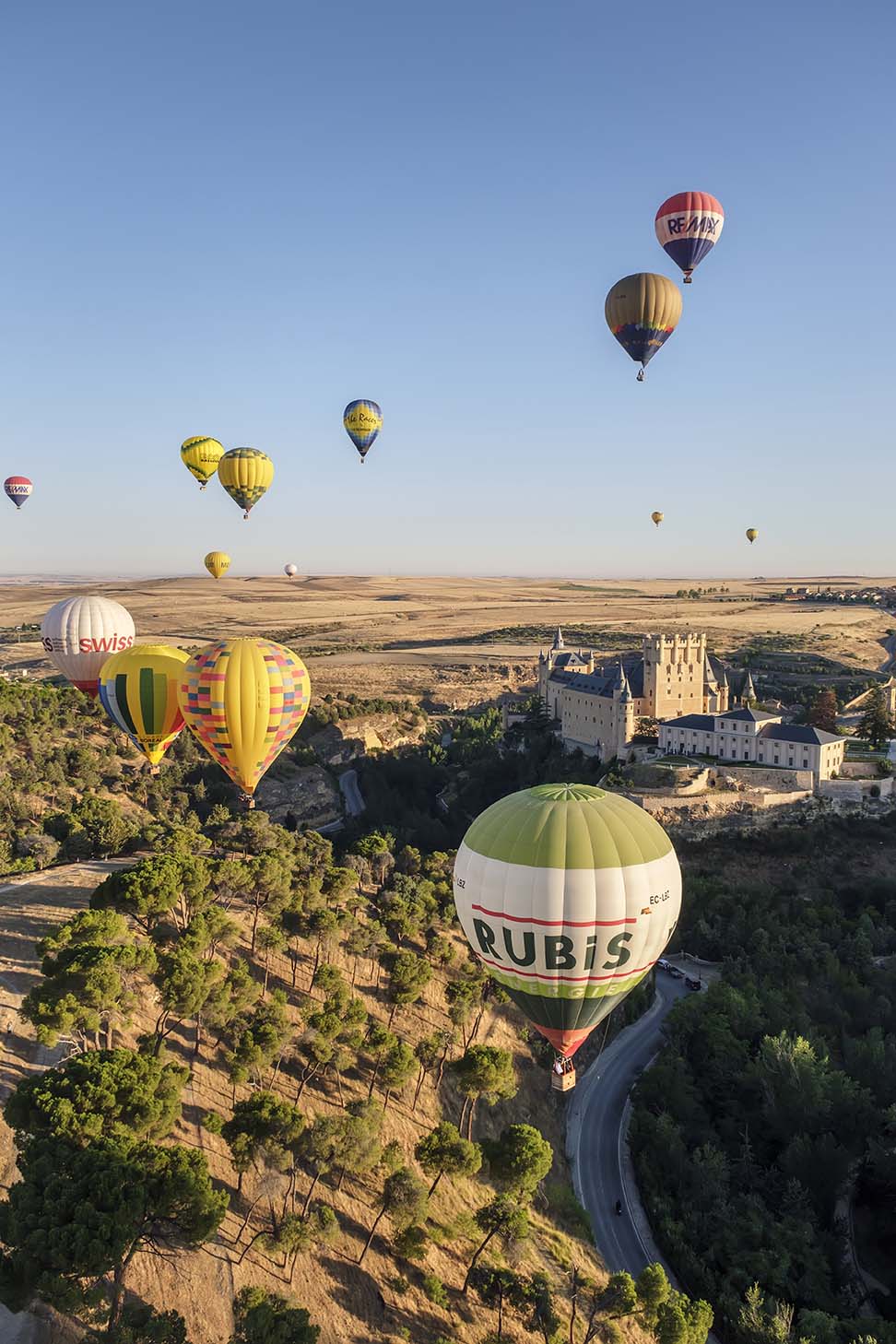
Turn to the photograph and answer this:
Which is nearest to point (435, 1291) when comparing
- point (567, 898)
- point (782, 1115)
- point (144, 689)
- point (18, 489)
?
point (567, 898)

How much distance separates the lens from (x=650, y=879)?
22578 millimetres

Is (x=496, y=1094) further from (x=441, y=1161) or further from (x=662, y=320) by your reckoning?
(x=662, y=320)

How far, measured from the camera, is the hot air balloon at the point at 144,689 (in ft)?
124

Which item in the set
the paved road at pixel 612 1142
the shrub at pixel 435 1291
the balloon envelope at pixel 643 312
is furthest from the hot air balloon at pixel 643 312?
the shrub at pixel 435 1291

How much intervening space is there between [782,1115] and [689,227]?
148 feet

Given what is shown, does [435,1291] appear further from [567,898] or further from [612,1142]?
[612,1142]

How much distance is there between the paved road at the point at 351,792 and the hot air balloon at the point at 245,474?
32970mm

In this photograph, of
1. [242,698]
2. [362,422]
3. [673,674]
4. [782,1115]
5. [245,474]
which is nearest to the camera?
[242,698]

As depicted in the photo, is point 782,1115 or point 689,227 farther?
point 689,227

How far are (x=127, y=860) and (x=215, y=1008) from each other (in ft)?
61.4

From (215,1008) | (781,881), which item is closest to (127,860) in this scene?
(215,1008)

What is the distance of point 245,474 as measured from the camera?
54.2 m

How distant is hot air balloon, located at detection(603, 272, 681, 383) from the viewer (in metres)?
41.8

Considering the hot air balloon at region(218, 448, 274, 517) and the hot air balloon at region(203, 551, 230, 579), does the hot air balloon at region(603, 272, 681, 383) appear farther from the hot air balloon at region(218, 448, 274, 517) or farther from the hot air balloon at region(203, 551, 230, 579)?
the hot air balloon at region(203, 551, 230, 579)
